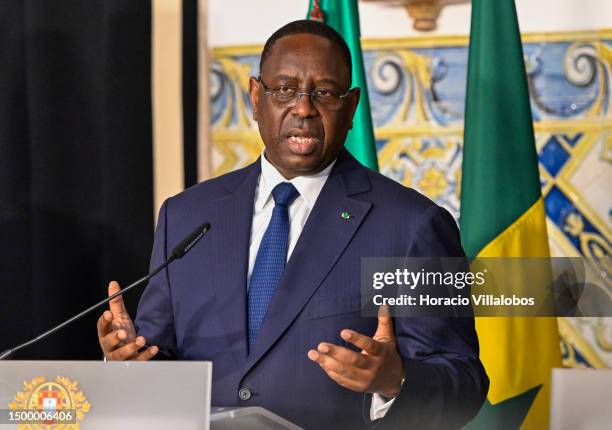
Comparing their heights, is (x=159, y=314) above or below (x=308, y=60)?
below

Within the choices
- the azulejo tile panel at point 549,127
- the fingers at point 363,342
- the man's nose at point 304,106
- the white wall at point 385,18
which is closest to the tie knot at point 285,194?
the man's nose at point 304,106

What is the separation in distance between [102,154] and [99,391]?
1911mm

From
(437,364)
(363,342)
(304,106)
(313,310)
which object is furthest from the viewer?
(304,106)

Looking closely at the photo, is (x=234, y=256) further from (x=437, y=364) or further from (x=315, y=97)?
(x=437, y=364)

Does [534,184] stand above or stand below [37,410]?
above

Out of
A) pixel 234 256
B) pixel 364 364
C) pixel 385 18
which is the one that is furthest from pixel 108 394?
pixel 385 18

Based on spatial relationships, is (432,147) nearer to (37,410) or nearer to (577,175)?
(577,175)

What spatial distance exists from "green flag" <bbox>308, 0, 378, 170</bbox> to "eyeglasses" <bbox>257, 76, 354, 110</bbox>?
38.3 inches

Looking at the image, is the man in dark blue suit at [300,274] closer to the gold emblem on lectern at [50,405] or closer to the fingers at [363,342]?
the fingers at [363,342]

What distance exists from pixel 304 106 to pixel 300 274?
406mm

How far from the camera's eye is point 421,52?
3379mm

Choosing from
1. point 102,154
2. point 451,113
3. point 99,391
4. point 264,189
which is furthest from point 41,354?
point 99,391

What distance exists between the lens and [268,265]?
2.19 m

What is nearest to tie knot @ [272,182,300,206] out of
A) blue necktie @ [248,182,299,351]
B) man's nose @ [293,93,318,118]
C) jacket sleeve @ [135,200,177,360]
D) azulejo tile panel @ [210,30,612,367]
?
blue necktie @ [248,182,299,351]
